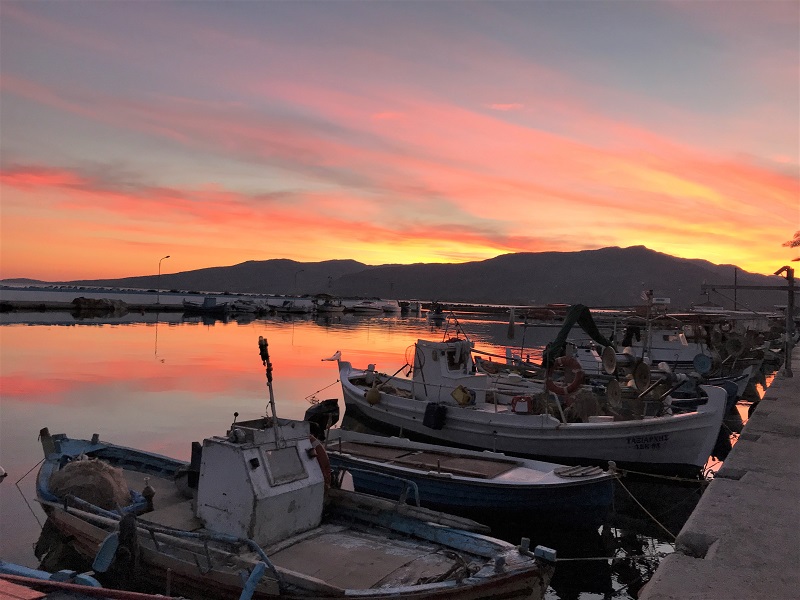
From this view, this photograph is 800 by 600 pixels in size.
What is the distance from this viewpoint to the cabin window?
1006cm

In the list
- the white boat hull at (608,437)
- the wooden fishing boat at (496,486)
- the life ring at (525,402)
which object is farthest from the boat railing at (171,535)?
the life ring at (525,402)

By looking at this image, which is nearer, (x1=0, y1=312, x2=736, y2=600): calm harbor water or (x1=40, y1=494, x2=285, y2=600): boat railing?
(x1=40, y1=494, x2=285, y2=600): boat railing

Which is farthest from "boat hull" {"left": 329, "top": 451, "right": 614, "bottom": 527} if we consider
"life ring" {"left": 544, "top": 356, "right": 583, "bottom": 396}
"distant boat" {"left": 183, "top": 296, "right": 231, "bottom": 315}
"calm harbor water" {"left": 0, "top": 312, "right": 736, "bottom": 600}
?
"distant boat" {"left": 183, "top": 296, "right": 231, "bottom": 315}

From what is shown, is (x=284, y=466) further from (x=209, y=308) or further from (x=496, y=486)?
(x=209, y=308)

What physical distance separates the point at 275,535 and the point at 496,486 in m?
5.94

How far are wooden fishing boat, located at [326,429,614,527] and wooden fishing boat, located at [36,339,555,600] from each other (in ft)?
9.59

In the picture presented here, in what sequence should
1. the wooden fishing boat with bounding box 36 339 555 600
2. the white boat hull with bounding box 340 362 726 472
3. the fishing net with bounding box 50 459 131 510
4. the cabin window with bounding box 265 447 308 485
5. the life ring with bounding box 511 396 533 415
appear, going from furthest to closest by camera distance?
the life ring with bounding box 511 396 533 415 < the white boat hull with bounding box 340 362 726 472 < the fishing net with bounding box 50 459 131 510 < the cabin window with bounding box 265 447 308 485 < the wooden fishing boat with bounding box 36 339 555 600

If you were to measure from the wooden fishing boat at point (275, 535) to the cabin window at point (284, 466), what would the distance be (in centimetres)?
2

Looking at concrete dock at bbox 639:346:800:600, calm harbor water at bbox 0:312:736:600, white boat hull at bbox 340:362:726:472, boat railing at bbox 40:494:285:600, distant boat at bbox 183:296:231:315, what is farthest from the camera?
distant boat at bbox 183:296:231:315

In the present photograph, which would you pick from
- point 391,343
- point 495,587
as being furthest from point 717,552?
point 391,343

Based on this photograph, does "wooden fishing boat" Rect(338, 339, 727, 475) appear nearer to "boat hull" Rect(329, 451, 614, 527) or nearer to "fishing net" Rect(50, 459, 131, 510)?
"boat hull" Rect(329, 451, 614, 527)

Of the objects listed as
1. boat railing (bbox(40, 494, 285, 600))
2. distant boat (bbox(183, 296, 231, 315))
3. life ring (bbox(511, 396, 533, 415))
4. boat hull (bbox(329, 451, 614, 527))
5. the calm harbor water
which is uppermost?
distant boat (bbox(183, 296, 231, 315))

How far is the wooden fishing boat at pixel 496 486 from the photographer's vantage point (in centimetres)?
1412

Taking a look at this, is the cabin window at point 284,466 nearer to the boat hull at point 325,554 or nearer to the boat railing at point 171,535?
the boat hull at point 325,554
